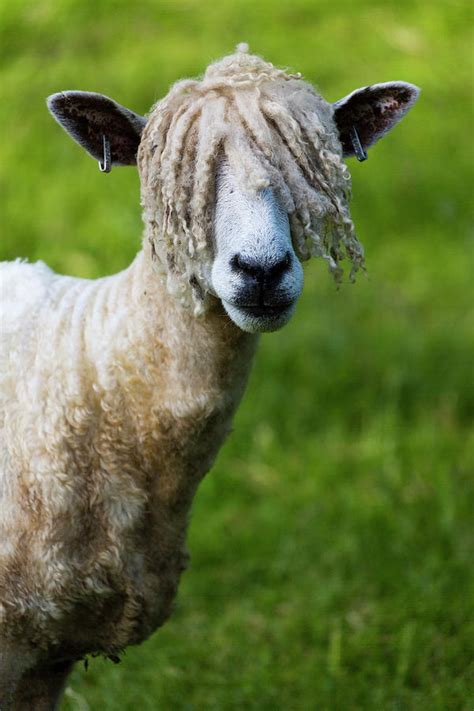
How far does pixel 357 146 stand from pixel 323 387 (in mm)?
3345

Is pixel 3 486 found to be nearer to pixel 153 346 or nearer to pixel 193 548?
pixel 153 346

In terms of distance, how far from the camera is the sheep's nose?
2283mm

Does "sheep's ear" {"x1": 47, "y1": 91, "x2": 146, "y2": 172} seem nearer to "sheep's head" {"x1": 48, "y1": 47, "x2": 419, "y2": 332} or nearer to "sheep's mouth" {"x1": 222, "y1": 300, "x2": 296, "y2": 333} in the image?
"sheep's head" {"x1": 48, "y1": 47, "x2": 419, "y2": 332}

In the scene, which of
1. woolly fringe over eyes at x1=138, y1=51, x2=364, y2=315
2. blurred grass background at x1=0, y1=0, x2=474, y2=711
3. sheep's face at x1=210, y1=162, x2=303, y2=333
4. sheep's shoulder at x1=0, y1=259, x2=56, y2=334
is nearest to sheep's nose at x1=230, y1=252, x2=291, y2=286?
sheep's face at x1=210, y1=162, x2=303, y2=333

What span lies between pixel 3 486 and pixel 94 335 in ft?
1.41

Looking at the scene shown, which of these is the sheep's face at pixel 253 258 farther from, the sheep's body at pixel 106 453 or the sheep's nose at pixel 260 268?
the sheep's body at pixel 106 453

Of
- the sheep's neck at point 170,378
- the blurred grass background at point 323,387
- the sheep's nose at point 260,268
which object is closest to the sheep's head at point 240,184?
the sheep's nose at point 260,268

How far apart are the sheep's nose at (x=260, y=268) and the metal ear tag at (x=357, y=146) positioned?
511mm

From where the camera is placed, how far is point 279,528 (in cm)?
514

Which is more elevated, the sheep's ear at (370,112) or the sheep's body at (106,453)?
the sheep's ear at (370,112)

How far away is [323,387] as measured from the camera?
19.6 feet

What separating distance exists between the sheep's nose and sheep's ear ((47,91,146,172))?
1.63 feet

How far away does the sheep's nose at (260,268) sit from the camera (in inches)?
89.9

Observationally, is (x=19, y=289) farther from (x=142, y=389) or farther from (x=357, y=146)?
(x=357, y=146)
